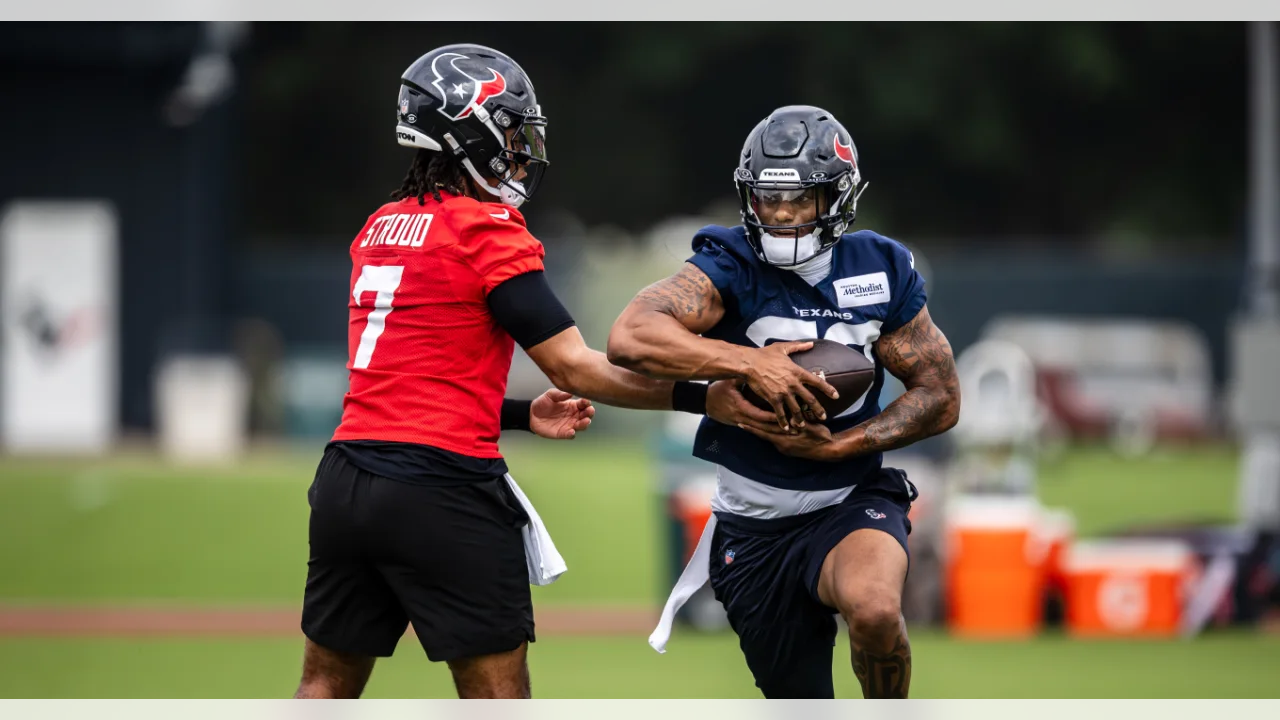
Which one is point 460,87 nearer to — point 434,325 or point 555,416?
point 434,325

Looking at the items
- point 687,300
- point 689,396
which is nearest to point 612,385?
point 689,396

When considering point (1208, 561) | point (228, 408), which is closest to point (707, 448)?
point (1208, 561)

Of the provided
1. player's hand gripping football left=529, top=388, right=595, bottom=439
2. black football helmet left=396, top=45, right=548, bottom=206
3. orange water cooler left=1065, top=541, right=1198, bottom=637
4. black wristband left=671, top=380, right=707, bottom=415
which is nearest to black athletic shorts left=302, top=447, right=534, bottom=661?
player's hand gripping football left=529, top=388, right=595, bottom=439

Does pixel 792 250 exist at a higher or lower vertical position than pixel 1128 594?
higher

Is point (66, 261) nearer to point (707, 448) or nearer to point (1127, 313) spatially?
point (1127, 313)

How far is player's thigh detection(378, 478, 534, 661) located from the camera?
14.6ft

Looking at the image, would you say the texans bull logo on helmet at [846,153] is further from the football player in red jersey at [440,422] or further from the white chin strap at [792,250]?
the football player in red jersey at [440,422]

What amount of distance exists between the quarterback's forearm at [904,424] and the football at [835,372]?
0.10 meters

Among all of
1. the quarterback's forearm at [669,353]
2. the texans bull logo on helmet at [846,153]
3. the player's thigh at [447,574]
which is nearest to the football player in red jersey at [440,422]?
the player's thigh at [447,574]

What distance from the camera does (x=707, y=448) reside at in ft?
17.4

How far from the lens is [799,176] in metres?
5.00

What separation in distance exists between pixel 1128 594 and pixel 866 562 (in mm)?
6866

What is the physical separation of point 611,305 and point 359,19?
2322 centimetres

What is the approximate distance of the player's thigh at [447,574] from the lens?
445 cm
